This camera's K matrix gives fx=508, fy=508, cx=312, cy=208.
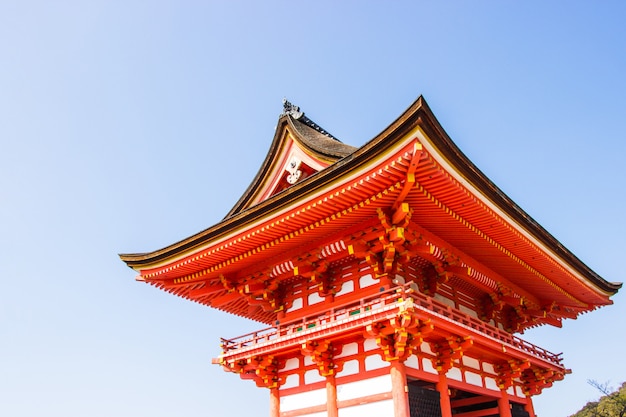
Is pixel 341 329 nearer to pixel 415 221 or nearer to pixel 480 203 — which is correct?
pixel 415 221

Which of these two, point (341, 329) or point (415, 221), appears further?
point (415, 221)

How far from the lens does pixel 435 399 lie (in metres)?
12.7

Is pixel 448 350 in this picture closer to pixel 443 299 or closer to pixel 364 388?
pixel 443 299

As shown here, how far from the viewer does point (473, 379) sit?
14.5 m

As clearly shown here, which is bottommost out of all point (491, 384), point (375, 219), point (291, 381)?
point (491, 384)

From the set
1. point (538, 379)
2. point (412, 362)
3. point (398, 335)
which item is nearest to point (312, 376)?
point (412, 362)

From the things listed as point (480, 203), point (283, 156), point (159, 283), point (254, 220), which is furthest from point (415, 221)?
point (159, 283)

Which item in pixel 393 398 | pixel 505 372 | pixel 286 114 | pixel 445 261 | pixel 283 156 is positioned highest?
pixel 286 114

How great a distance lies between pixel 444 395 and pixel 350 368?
8.21 feet

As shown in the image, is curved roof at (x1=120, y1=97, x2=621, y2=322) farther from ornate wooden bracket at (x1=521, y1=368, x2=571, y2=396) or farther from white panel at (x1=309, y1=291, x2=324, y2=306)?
ornate wooden bracket at (x1=521, y1=368, x2=571, y2=396)

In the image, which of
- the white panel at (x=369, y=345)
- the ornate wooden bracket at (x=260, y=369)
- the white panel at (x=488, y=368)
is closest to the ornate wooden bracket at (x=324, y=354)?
the white panel at (x=369, y=345)

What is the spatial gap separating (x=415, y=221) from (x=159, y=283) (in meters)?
8.34

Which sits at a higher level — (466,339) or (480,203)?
(480,203)

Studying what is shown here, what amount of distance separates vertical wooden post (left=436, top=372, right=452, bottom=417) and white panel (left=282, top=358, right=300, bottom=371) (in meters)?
3.78
